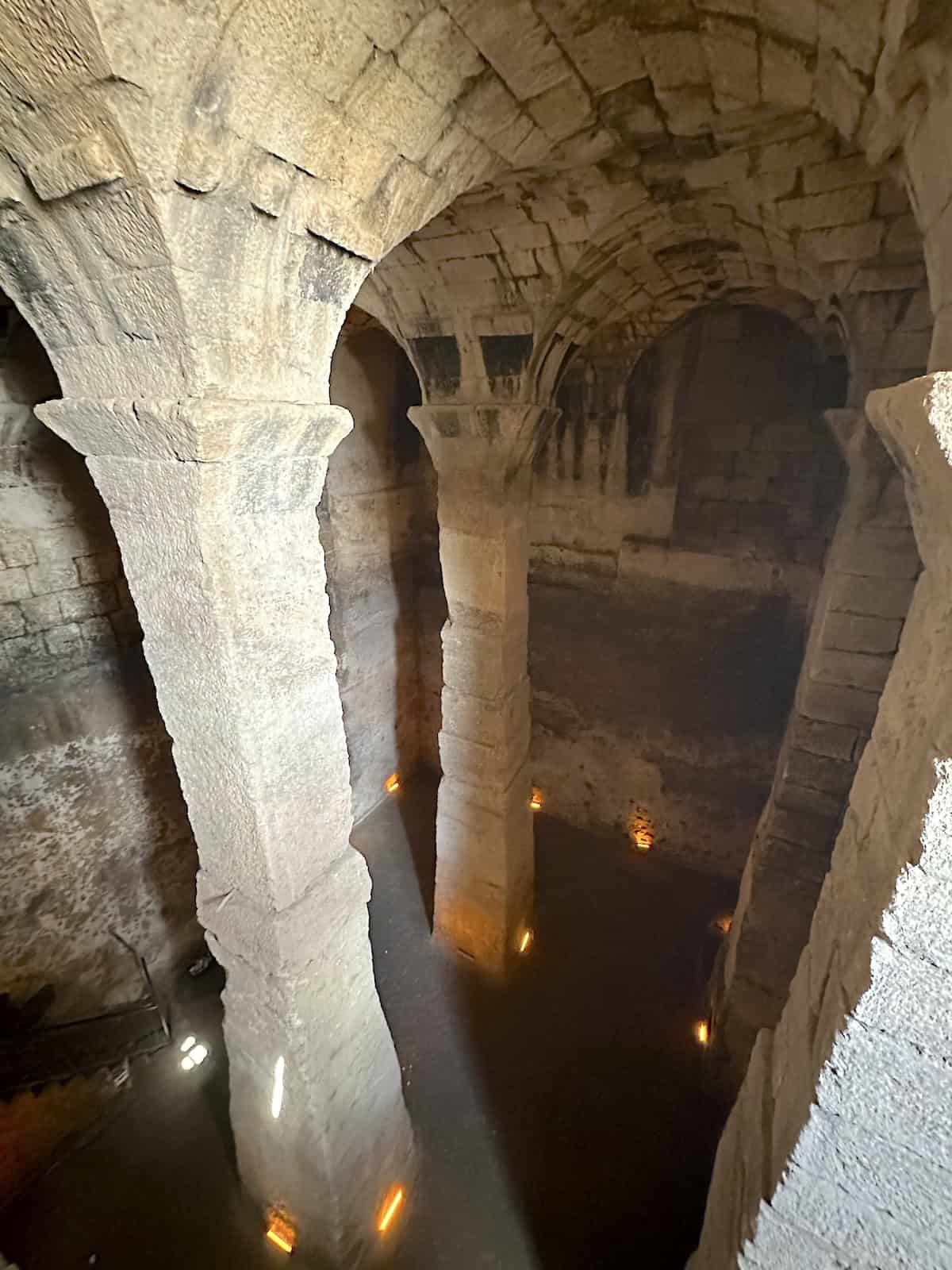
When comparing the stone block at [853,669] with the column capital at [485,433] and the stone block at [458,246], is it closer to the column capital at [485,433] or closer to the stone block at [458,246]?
the column capital at [485,433]

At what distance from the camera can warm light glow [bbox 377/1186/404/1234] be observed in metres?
3.68

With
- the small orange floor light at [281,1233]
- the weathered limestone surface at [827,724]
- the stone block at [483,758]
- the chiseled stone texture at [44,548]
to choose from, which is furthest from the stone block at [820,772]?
the chiseled stone texture at [44,548]

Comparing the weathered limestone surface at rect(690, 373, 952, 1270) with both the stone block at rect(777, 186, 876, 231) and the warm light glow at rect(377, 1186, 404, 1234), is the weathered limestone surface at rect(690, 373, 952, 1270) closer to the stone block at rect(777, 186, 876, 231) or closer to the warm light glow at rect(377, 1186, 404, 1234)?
the stone block at rect(777, 186, 876, 231)

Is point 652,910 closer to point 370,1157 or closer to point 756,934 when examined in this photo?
point 756,934

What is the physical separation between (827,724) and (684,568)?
9.28 feet

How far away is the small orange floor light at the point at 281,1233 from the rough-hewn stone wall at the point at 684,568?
467 centimetres

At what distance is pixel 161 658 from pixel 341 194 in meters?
1.80

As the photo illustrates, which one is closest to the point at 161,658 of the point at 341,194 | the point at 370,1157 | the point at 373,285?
the point at 341,194

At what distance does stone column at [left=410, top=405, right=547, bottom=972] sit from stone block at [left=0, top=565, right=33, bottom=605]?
275 centimetres

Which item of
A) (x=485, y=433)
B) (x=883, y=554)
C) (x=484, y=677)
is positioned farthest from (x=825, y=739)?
(x=485, y=433)

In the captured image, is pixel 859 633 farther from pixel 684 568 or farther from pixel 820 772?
pixel 684 568

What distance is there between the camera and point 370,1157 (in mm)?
3416

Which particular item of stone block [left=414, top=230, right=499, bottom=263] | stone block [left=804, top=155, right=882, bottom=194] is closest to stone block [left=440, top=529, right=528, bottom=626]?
stone block [left=414, top=230, right=499, bottom=263]

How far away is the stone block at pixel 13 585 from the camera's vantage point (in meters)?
3.58
